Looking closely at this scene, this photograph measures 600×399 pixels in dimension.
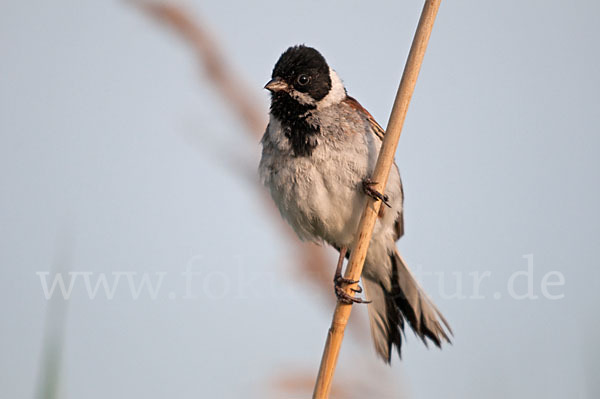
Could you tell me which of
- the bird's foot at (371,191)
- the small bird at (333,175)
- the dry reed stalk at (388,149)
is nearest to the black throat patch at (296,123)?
the small bird at (333,175)

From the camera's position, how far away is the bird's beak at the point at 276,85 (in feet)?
10.00

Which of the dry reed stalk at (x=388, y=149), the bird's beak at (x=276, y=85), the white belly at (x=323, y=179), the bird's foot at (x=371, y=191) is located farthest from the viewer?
the bird's beak at (x=276, y=85)

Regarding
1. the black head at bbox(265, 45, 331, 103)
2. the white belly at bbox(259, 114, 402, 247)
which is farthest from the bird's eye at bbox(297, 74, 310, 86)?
the white belly at bbox(259, 114, 402, 247)

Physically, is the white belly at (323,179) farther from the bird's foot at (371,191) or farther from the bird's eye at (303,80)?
the bird's eye at (303,80)

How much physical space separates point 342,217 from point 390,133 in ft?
3.19

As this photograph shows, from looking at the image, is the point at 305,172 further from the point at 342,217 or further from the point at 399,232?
the point at 399,232

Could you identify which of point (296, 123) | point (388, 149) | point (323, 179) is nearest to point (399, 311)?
point (323, 179)

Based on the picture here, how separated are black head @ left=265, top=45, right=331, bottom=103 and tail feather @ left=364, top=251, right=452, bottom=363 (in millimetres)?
1029

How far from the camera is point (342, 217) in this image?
3068 mm

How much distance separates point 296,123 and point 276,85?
24 centimetres

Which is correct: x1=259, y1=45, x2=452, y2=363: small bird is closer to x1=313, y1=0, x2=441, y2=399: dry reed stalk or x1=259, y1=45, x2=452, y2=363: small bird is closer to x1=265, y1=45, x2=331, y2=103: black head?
x1=265, y1=45, x2=331, y2=103: black head

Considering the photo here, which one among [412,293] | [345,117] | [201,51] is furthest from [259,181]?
[412,293]

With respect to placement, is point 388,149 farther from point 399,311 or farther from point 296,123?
point 399,311

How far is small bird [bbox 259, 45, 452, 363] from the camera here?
2.88 m
